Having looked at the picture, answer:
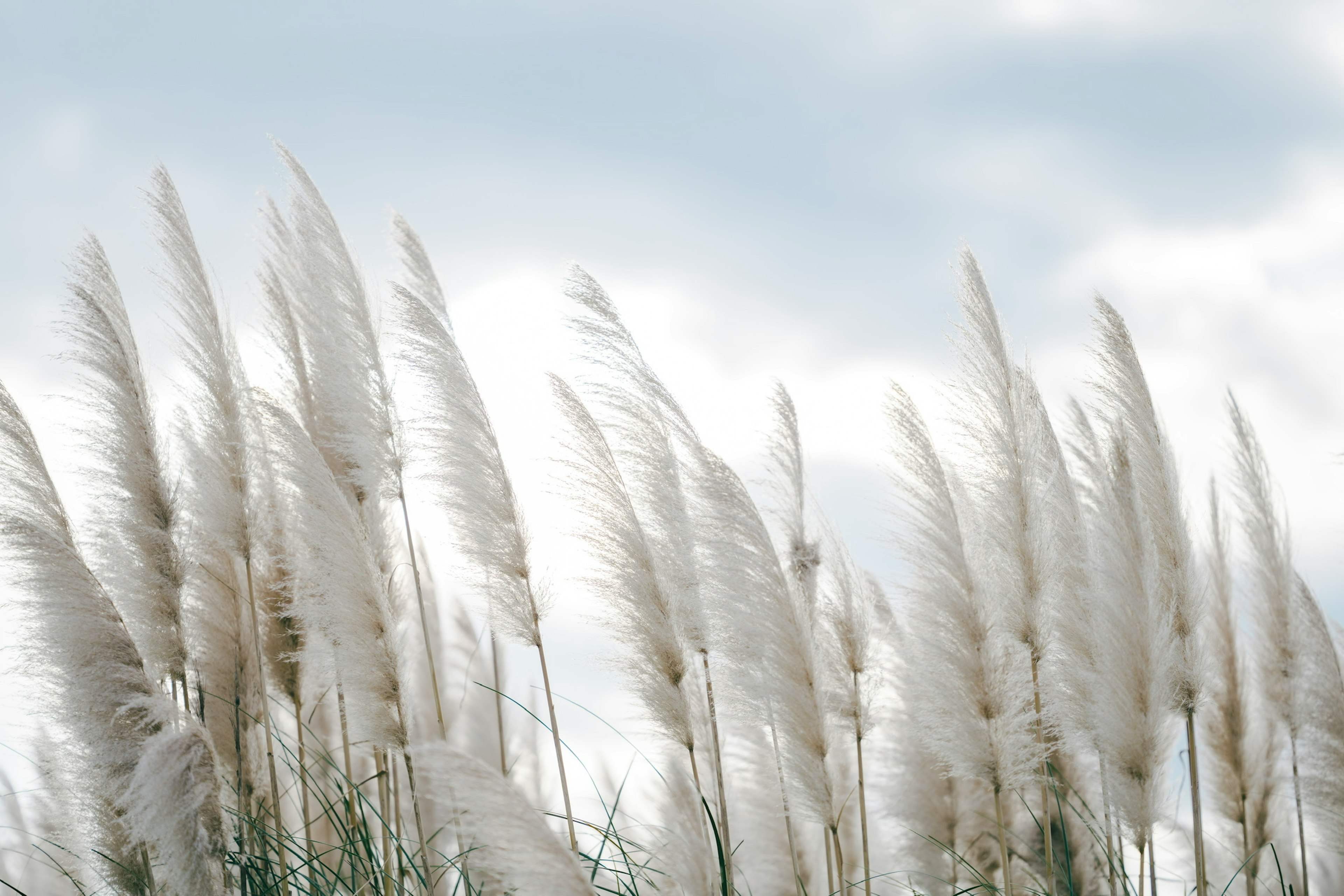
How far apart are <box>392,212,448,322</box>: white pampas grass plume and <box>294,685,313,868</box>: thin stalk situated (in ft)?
4.25

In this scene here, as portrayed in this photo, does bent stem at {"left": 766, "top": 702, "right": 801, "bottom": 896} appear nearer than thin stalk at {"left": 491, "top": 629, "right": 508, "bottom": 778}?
Yes

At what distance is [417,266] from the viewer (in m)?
3.54

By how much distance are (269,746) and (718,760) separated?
1.26m

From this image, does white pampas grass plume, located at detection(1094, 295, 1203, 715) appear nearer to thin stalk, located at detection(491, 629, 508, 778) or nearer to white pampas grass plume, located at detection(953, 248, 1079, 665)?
white pampas grass plume, located at detection(953, 248, 1079, 665)

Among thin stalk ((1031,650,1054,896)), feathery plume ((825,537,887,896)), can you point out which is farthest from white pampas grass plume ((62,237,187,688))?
thin stalk ((1031,650,1054,896))

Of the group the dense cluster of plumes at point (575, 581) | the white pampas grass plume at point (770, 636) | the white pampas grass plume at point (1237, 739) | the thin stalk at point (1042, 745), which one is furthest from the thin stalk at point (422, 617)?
the white pampas grass plume at point (1237, 739)

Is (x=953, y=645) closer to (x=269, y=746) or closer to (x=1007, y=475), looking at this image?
(x=1007, y=475)

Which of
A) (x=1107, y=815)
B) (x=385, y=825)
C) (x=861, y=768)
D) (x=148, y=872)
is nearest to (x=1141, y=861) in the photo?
(x=1107, y=815)

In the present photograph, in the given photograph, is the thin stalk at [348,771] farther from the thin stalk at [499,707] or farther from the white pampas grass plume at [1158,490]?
the white pampas grass plume at [1158,490]

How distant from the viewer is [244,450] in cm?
318

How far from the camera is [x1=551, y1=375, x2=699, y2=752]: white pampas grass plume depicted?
112 inches

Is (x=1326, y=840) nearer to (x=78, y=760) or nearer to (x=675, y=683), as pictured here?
(x=675, y=683)

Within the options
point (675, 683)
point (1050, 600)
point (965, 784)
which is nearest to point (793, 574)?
point (675, 683)

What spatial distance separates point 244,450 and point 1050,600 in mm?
2369
